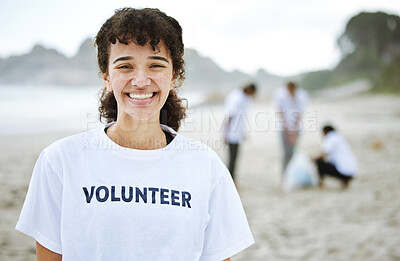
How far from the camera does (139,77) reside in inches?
44.0

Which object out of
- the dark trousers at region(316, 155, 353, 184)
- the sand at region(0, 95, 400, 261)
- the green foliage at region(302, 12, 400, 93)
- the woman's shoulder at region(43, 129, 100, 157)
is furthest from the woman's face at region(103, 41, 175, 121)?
the green foliage at region(302, 12, 400, 93)

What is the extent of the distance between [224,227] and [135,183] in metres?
0.32

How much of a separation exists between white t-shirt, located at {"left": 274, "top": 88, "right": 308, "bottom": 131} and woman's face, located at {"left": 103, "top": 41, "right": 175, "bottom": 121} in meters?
4.62

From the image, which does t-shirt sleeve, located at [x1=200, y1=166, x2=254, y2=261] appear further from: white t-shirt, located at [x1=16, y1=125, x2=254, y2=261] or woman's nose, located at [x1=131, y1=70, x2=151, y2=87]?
woman's nose, located at [x1=131, y1=70, x2=151, y2=87]

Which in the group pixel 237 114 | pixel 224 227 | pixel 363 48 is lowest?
pixel 224 227

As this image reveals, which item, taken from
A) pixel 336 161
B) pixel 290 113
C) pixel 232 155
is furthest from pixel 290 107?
pixel 232 155

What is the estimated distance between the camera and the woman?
1.04 m

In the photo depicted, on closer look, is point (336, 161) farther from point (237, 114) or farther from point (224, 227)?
point (224, 227)

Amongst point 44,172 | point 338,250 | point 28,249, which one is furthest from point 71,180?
point 338,250

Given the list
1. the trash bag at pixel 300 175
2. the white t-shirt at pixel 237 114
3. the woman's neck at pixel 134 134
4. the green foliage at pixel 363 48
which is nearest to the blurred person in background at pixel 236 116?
the white t-shirt at pixel 237 114

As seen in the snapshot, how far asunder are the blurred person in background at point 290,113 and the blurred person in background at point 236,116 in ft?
2.13

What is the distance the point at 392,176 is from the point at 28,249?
16.5 feet

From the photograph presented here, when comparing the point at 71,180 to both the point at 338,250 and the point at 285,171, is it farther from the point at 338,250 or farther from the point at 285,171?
the point at 285,171

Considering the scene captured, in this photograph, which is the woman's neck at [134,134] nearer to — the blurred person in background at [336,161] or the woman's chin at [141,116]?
the woman's chin at [141,116]
